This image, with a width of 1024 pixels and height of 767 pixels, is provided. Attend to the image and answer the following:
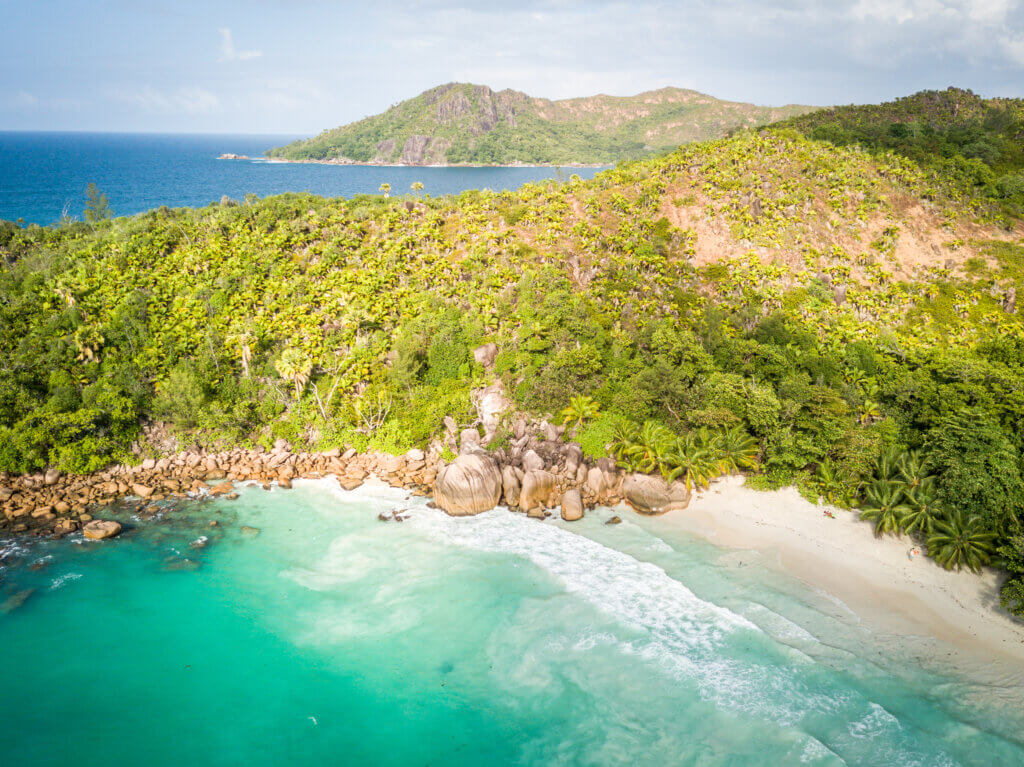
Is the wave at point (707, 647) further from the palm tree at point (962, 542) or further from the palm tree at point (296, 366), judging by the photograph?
the palm tree at point (296, 366)

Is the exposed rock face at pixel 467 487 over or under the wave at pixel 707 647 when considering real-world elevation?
over

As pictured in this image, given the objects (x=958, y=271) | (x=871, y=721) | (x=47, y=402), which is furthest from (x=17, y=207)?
(x=958, y=271)

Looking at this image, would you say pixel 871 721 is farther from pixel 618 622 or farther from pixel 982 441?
pixel 982 441

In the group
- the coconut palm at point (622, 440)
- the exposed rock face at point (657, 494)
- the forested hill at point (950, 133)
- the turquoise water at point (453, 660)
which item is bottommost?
the turquoise water at point (453, 660)

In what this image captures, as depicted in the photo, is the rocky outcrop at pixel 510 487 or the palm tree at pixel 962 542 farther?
the rocky outcrop at pixel 510 487

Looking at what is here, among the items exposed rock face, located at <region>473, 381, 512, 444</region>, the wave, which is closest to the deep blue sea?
exposed rock face, located at <region>473, 381, 512, 444</region>

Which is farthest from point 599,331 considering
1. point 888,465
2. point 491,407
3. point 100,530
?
point 100,530

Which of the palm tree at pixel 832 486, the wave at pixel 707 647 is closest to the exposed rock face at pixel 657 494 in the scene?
the wave at pixel 707 647
